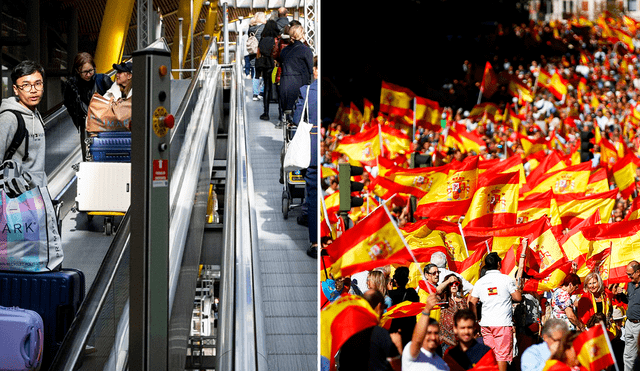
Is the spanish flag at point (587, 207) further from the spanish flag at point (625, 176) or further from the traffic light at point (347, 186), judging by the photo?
the traffic light at point (347, 186)

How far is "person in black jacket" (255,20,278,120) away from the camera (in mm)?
12719

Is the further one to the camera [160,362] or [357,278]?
[357,278]

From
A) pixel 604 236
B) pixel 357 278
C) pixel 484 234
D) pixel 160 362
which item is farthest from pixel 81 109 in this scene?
pixel 604 236

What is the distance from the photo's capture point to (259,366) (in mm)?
3607

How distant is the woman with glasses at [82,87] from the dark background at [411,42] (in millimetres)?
19309

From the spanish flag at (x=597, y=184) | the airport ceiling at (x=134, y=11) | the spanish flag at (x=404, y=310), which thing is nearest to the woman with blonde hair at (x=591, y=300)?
the spanish flag at (x=404, y=310)

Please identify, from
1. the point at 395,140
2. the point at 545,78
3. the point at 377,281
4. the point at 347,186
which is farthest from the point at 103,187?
the point at 545,78

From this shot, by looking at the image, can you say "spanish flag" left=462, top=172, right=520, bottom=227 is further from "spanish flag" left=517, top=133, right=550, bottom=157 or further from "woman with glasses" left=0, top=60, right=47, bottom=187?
"spanish flag" left=517, top=133, right=550, bottom=157

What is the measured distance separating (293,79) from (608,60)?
83.1 feet

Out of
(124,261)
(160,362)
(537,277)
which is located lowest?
(537,277)

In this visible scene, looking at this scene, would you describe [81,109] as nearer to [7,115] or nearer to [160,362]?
[7,115]

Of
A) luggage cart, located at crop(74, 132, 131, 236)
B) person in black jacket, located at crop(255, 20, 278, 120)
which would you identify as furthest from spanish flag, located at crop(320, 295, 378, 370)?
person in black jacket, located at crop(255, 20, 278, 120)

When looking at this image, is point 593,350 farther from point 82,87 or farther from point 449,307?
point 82,87

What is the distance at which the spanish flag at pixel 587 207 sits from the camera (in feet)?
40.3
